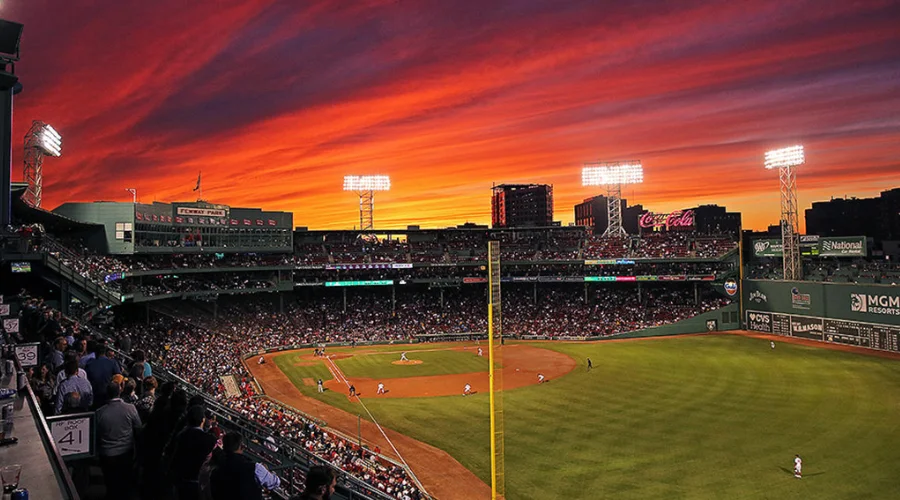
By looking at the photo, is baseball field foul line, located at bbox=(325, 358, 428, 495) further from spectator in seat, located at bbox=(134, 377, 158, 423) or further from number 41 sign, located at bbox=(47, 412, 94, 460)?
number 41 sign, located at bbox=(47, 412, 94, 460)

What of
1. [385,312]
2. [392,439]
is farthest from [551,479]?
[385,312]

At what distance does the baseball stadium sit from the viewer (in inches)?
793

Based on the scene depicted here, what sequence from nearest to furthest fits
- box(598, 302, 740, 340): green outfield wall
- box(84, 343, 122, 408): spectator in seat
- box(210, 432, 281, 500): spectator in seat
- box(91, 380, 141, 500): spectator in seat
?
1. box(210, 432, 281, 500): spectator in seat
2. box(91, 380, 141, 500): spectator in seat
3. box(84, 343, 122, 408): spectator in seat
4. box(598, 302, 740, 340): green outfield wall

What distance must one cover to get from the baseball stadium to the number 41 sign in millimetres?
39

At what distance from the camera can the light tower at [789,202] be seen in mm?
54094

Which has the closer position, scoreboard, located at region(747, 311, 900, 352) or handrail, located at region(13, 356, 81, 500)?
handrail, located at region(13, 356, 81, 500)

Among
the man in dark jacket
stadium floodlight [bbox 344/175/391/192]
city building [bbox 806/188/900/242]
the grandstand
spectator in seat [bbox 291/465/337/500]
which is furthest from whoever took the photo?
city building [bbox 806/188/900/242]

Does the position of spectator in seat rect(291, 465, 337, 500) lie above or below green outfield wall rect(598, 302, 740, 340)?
above

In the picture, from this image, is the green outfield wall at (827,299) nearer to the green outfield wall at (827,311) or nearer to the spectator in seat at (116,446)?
the green outfield wall at (827,311)

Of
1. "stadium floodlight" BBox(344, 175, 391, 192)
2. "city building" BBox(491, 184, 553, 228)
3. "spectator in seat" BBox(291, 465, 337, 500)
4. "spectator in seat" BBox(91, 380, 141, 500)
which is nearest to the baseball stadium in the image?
"spectator in seat" BBox(91, 380, 141, 500)

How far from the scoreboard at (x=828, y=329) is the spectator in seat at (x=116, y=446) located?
54951 millimetres

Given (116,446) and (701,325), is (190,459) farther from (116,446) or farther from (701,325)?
(701,325)

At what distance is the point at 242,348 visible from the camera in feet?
165

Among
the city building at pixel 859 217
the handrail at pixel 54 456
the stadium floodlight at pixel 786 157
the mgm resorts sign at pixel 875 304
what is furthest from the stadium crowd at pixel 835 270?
the handrail at pixel 54 456
